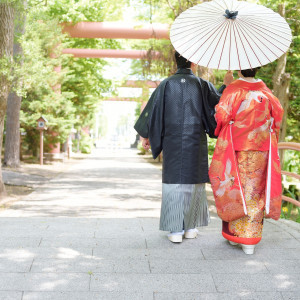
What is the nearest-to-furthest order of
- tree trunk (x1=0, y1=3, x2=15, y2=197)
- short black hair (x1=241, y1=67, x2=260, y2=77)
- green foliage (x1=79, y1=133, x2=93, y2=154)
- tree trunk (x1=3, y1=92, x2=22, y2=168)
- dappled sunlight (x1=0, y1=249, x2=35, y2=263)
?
dappled sunlight (x1=0, y1=249, x2=35, y2=263) < short black hair (x1=241, y1=67, x2=260, y2=77) < tree trunk (x1=0, y1=3, x2=15, y2=197) < tree trunk (x1=3, y1=92, x2=22, y2=168) < green foliage (x1=79, y1=133, x2=93, y2=154)

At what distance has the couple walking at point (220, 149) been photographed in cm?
359

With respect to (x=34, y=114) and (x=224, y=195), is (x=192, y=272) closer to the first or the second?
(x=224, y=195)

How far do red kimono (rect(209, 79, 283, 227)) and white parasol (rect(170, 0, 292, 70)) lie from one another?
215 mm

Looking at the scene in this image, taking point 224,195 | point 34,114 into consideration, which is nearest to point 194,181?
point 224,195

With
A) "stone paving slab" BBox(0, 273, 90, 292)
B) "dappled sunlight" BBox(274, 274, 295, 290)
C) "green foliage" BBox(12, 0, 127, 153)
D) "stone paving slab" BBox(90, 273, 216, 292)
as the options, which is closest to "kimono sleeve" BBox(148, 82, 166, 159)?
"stone paving slab" BBox(90, 273, 216, 292)

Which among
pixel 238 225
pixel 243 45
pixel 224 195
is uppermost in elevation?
pixel 243 45

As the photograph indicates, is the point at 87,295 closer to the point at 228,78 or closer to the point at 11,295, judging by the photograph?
the point at 11,295

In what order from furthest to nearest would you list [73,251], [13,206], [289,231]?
[13,206]
[289,231]
[73,251]

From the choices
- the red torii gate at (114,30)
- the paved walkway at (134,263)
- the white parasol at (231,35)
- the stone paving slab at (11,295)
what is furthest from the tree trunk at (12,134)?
the stone paving slab at (11,295)

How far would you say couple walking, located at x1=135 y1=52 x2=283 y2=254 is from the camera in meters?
3.59

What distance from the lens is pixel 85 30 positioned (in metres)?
17.9

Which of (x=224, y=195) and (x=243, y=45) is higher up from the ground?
(x=243, y=45)

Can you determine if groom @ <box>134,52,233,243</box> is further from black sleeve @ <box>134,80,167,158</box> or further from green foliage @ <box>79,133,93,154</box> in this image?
green foliage @ <box>79,133,93,154</box>

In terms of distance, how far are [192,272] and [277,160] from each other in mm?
1132
